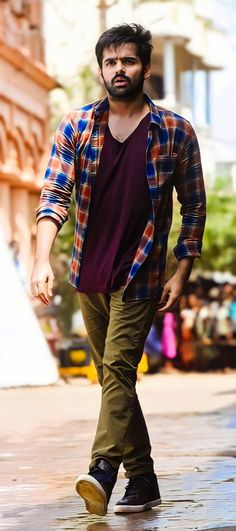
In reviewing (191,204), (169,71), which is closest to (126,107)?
(191,204)

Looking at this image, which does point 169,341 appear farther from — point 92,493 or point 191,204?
point 92,493

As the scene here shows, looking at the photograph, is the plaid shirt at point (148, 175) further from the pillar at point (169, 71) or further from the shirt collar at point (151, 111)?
the pillar at point (169, 71)

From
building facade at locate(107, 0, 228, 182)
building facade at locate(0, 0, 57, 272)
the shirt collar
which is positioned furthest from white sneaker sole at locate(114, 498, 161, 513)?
building facade at locate(107, 0, 228, 182)

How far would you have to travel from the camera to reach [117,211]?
7.23 m

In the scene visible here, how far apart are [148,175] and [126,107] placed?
0.32 metres

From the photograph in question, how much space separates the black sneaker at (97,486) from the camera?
7066 mm

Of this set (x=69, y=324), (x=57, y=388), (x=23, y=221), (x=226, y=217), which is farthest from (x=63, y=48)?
(x=57, y=388)

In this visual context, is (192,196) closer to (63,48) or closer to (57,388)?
(57,388)

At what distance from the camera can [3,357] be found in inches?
835

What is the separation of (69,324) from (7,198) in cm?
622

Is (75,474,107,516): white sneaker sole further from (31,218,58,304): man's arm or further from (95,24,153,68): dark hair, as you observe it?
(95,24,153,68): dark hair

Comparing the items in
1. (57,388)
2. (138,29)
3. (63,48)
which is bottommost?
(57,388)

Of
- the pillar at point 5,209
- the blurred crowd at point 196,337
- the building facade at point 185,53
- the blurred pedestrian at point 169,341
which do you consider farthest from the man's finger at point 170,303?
the building facade at point 185,53

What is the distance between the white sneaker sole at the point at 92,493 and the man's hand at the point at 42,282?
746 millimetres
